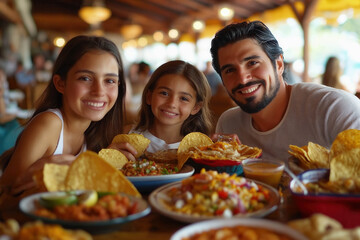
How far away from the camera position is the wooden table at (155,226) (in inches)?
36.5

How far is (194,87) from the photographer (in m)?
2.46

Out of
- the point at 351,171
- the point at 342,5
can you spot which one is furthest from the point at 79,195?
the point at 342,5

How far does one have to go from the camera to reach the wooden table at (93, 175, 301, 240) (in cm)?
93

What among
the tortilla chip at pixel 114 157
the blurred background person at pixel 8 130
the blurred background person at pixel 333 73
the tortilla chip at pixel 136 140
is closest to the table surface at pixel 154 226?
the tortilla chip at pixel 114 157

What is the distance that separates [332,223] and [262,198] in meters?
0.27

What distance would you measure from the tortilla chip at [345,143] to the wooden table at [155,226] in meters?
0.38

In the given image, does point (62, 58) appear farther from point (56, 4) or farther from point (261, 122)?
point (56, 4)

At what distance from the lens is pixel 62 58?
211cm

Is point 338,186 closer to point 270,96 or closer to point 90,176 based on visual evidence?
point 90,176

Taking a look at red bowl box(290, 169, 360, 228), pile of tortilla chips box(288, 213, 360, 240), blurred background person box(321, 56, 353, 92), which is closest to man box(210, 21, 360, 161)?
red bowl box(290, 169, 360, 228)

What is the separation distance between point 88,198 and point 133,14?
16.5m

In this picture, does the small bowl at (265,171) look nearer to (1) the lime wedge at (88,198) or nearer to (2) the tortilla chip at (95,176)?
(2) the tortilla chip at (95,176)

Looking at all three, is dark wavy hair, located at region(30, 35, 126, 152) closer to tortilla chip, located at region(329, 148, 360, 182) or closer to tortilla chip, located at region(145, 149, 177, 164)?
tortilla chip, located at region(145, 149, 177, 164)

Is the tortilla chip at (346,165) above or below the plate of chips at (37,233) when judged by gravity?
above
